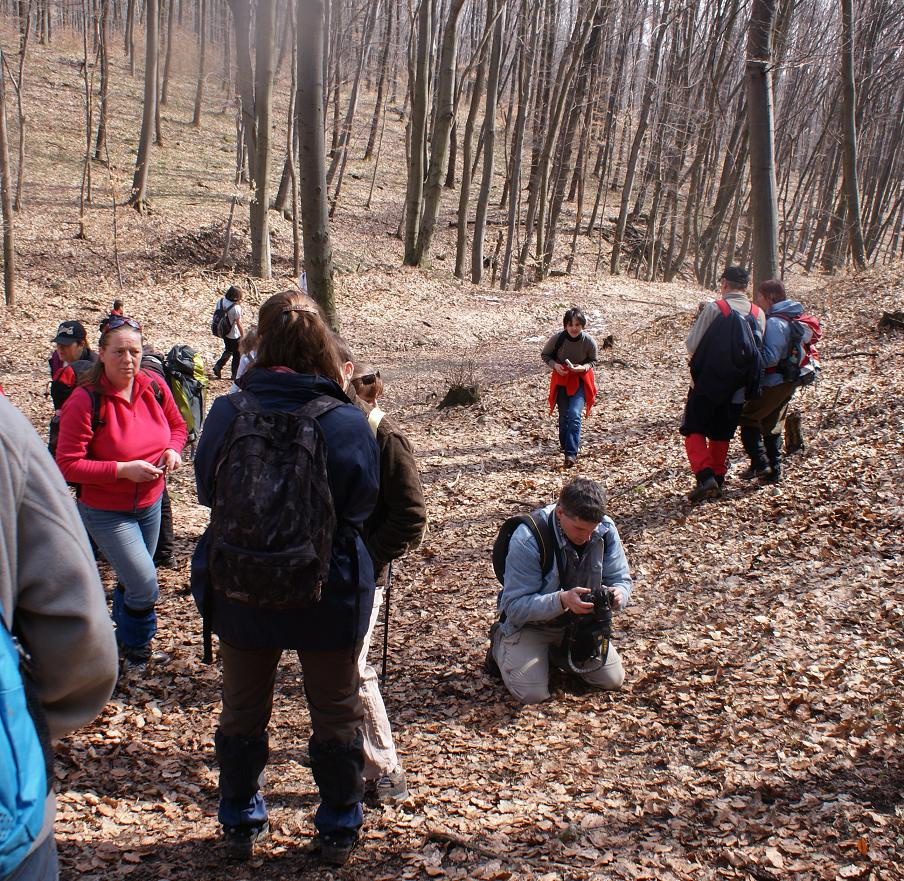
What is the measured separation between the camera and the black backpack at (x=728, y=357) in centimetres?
659

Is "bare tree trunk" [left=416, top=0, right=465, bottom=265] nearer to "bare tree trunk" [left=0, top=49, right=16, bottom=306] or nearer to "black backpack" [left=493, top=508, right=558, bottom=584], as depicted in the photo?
"bare tree trunk" [left=0, top=49, right=16, bottom=306]

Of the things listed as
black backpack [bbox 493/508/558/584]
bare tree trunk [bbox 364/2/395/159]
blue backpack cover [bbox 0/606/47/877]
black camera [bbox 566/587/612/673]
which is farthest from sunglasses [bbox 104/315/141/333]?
bare tree trunk [bbox 364/2/395/159]

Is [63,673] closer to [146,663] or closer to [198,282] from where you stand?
[146,663]

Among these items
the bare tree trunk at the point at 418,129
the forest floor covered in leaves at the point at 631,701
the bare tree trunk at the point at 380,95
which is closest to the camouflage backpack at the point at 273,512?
the forest floor covered in leaves at the point at 631,701

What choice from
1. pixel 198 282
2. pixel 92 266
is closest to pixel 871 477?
pixel 198 282

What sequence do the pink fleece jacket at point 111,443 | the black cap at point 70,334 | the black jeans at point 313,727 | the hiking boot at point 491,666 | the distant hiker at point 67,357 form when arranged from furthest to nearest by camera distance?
1. the black cap at point 70,334
2. the distant hiker at point 67,357
3. the hiking boot at point 491,666
4. the pink fleece jacket at point 111,443
5. the black jeans at point 313,727

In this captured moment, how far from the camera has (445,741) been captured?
4.33 meters

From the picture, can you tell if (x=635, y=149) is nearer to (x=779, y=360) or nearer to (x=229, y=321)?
(x=229, y=321)

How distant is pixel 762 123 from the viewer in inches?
376

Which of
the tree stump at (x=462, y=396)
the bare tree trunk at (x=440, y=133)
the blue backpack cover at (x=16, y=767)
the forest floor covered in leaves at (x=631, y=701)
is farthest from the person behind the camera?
the bare tree trunk at (x=440, y=133)

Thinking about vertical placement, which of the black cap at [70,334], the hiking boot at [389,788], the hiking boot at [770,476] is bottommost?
the hiking boot at [389,788]

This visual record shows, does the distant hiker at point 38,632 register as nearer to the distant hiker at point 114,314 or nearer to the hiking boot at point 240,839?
the hiking boot at point 240,839

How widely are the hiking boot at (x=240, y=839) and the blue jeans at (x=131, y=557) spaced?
5.84 feet

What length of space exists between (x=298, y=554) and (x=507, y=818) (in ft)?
6.17
